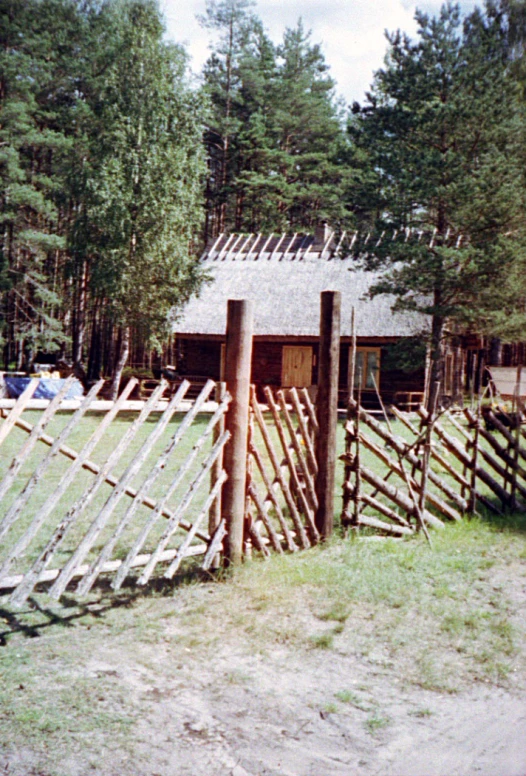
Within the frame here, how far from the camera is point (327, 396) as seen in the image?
6.36m

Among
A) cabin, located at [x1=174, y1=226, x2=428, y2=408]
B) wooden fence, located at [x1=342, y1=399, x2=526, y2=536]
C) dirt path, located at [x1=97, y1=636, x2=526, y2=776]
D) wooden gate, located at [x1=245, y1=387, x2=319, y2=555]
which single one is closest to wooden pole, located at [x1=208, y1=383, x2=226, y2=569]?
wooden gate, located at [x1=245, y1=387, x2=319, y2=555]

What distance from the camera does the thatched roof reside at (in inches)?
891

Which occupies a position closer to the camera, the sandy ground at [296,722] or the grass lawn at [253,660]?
the sandy ground at [296,722]

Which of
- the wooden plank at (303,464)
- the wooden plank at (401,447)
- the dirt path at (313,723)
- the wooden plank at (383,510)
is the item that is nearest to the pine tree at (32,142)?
the wooden plank at (401,447)

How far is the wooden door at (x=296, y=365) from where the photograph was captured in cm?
2417

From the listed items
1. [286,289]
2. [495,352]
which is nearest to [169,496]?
[286,289]

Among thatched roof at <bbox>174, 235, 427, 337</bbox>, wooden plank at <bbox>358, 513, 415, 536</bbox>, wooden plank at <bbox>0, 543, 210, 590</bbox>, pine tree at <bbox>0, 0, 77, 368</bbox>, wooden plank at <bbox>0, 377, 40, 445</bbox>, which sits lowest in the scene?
wooden plank at <bbox>358, 513, 415, 536</bbox>

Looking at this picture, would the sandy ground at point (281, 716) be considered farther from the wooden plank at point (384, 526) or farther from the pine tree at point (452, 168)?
the pine tree at point (452, 168)

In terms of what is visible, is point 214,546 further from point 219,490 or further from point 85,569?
point 85,569

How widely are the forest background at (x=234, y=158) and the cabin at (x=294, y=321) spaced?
126 cm

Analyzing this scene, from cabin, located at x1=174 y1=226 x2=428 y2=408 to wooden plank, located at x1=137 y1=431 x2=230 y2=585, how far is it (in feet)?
53.7

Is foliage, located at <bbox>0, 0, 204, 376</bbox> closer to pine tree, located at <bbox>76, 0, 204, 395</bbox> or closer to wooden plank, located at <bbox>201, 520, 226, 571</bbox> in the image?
pine tree, located at <bbox>76, 0, 204, 395</bbox>

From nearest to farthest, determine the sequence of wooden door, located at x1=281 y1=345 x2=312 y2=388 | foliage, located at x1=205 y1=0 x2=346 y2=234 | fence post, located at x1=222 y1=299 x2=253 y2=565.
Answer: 1. fence post, located at x1=222 y1=299 x2=253 y2=565
2. wooden door, located at x1=281 y1=345 x2=312 y2=388
3. foliage, located at x1=205 y1=0 x2=346 y2=234

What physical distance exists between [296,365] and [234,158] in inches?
707
